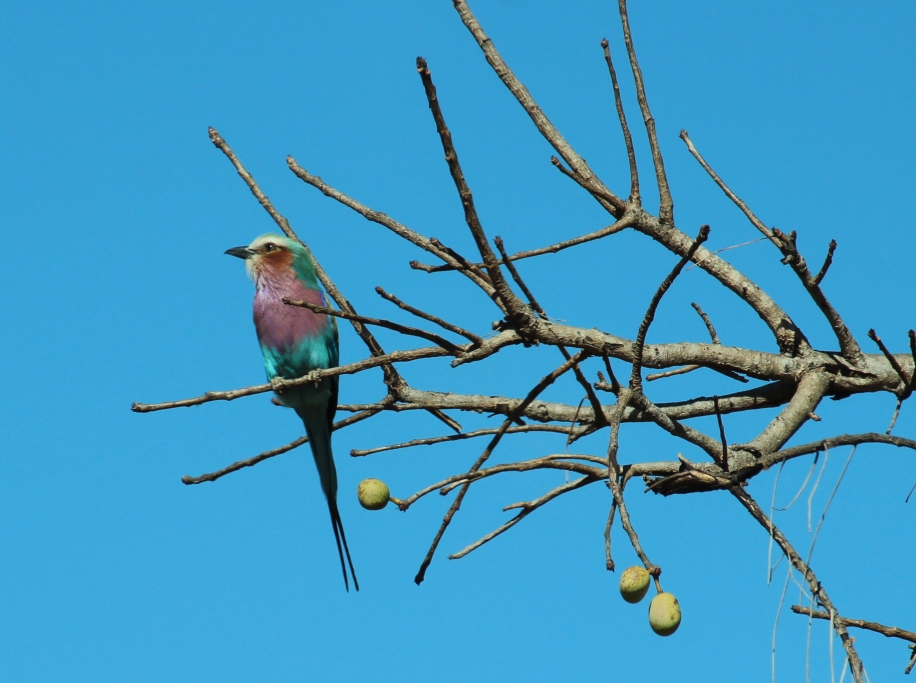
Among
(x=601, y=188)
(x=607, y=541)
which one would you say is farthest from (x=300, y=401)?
(x=607, y=541)

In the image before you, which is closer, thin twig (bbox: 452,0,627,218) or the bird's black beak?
thin twig (bbox: 452,0,627,218)

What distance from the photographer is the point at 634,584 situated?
2.17m

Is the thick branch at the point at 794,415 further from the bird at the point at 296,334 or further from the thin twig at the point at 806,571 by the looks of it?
the bird at the point at 296,334

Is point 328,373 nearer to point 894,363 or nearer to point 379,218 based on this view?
point 379,218

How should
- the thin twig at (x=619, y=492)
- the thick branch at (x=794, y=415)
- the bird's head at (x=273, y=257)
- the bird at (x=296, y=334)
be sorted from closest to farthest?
the thin twig at (x=619, y=492)
the thick branch at (x=794, y=415)
the bird at (x=296, y=334)
the bird's head at (x=273, y=257)

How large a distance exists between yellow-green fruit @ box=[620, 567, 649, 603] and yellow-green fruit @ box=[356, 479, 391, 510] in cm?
103

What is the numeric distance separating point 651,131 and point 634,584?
6.24 feet

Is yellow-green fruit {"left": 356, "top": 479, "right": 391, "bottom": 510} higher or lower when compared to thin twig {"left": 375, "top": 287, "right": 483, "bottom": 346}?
lower

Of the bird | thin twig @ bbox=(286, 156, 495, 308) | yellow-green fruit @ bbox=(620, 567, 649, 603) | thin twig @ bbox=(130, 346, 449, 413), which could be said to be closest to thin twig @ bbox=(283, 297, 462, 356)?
thin twig @ bbox=(130, 346, 449, 413)

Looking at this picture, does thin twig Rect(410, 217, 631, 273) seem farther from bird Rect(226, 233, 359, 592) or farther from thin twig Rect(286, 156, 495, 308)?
bird Rect(226, 233, 359, 592)

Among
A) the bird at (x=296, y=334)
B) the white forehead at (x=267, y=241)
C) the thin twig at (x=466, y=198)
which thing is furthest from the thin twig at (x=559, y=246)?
→ the white forehead at (x=267, y=241)

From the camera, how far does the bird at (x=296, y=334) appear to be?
507 centimetres

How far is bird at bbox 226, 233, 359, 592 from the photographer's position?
5074mm

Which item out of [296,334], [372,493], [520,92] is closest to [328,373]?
[372,493]
